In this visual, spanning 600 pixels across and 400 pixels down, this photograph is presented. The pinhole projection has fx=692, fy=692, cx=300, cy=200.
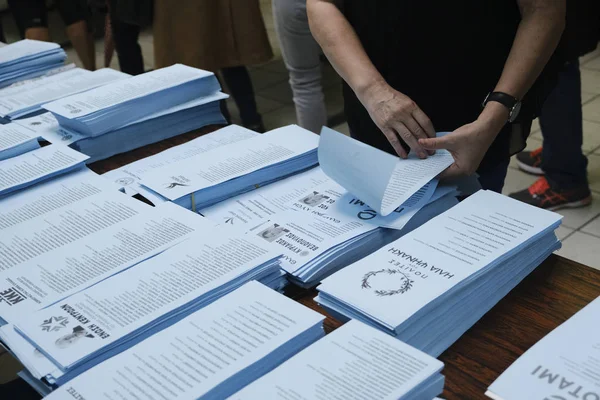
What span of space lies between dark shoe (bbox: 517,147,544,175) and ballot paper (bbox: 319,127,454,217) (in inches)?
70.3

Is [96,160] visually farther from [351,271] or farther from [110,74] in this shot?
[351,271]

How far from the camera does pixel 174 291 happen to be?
859mm

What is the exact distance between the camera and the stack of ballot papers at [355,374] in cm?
66

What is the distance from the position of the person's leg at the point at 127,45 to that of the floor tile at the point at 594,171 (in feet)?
6.93

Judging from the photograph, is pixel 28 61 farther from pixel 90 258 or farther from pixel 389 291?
pixel 389 291

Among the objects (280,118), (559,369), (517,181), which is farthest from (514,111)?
(280,118)

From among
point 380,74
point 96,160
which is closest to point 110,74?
point 96,160

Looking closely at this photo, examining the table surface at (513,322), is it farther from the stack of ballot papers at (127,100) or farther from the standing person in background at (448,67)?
the stack of ballot papers at (127,100)

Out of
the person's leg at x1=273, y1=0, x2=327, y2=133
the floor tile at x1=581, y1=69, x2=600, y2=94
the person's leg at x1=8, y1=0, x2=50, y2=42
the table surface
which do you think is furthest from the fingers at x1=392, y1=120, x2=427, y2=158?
the floor tile at x1=581, y1=69, x2=600, y2=94

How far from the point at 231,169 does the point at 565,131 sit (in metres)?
1.64

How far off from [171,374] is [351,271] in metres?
0.25

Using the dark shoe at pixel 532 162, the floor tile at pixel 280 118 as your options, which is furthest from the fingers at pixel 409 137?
the floor tile at pixel 280 118

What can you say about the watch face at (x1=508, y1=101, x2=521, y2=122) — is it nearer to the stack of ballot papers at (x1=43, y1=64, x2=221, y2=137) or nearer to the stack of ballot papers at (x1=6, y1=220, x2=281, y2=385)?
the stack of ballot papers at (x1=6, y1=220, x2=281, y2=385)

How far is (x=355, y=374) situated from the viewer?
27.0 inches
